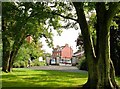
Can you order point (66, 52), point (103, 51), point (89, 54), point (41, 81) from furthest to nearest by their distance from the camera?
point (66, 52)
point (41, 81)
point (89, 54)
point (103, 51)

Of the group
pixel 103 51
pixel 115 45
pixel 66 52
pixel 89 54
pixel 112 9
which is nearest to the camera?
pixel 112 9

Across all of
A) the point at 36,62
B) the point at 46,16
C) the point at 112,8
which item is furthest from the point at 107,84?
the point at 36,62

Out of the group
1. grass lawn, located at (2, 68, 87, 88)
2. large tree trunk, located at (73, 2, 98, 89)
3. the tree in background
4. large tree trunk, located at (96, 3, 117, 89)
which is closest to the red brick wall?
the tree in background

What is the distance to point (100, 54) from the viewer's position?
1622 cm

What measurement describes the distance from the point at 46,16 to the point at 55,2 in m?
1.87

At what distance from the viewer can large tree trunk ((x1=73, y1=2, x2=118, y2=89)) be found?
1593 cm

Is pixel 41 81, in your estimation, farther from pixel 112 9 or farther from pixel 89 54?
pixel 112 9

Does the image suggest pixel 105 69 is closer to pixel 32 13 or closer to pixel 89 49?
pixel 89 49

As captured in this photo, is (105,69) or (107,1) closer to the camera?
(107,1)

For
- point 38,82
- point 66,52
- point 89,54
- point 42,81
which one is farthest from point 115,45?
point 66,52

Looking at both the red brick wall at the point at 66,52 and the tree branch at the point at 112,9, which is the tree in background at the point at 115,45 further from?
the red brick wall at the point at 66,52

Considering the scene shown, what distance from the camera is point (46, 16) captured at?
55.8ft

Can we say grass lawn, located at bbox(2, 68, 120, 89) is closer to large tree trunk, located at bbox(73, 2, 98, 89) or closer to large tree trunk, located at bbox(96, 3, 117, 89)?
large tree trunk, located at bbox(73, 2, 98, 89)

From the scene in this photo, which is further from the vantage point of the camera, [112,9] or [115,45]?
[115,45]
